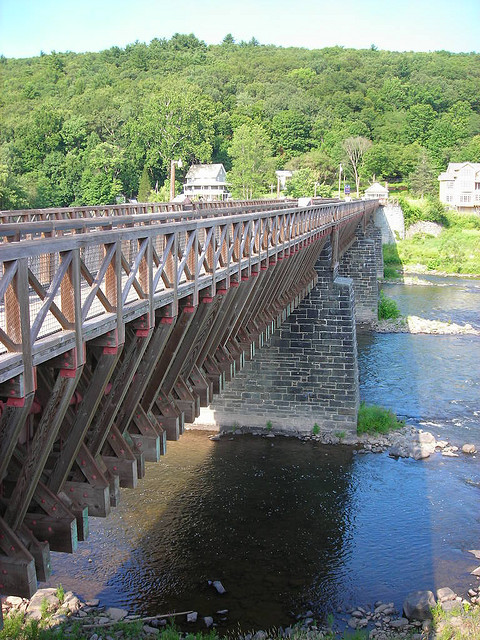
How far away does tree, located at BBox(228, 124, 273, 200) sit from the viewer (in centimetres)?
8331

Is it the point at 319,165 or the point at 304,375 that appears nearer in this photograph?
the point at 304,375

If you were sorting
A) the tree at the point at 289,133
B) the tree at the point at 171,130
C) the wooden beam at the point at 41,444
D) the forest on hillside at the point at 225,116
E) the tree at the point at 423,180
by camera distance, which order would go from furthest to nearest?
the tree at the point at 289,133 → the tree at the point at 423,180 → the tree at the point at 171,130 → the forest on hillside at the point at 225,116 → the wooden beam at the point at 41,444

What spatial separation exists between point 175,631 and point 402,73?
162 metres

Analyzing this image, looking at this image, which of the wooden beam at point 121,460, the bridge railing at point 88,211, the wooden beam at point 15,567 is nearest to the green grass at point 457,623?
the wooden beam at point 121,460

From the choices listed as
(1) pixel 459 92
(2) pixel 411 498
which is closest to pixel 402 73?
(1) pixel 459 92

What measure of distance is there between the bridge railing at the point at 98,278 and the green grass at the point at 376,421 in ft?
36.4

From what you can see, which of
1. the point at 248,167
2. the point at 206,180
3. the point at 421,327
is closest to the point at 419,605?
the point at 421,327

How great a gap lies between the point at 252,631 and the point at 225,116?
4205 inches

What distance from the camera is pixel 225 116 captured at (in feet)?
367

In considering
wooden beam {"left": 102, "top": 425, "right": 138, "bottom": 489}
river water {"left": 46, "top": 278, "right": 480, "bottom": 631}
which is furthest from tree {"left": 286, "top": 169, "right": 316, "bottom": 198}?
wooden beam {"left": 102, "top": 425, "right": 138, "bottom": 489}

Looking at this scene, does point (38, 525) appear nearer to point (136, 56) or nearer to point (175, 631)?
point (175, 631)

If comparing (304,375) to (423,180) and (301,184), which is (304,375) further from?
(423,180)

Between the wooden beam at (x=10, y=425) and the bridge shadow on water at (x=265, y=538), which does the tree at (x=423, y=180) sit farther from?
the wooden beam at (x=10, y=425)

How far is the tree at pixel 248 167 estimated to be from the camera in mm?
83312
